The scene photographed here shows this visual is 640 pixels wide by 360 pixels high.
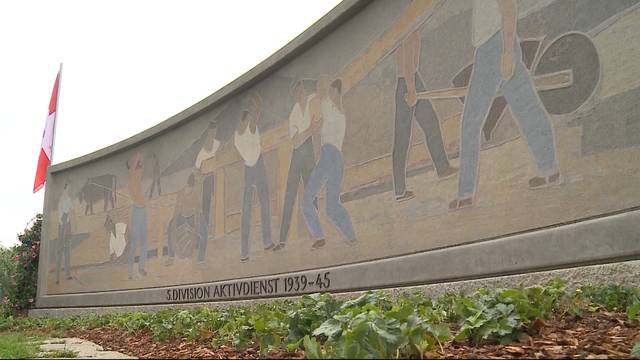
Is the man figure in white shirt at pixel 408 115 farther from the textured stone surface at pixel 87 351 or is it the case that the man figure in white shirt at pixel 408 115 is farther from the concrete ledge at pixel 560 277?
the textured stone surface at pixel 87 351

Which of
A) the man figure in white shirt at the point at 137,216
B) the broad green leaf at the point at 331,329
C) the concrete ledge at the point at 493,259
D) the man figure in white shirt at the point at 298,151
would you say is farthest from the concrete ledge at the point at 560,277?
the man figure in white shirt at the point at 137,216

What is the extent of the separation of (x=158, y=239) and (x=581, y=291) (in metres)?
11.8

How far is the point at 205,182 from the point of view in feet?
42.9

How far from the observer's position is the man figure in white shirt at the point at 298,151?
9.83m

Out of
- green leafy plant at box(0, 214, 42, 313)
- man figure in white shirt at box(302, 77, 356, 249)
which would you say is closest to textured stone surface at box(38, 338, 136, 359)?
man figure in white shirt at box(302, 77, 356, 249)

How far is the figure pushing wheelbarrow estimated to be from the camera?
5.68 metres

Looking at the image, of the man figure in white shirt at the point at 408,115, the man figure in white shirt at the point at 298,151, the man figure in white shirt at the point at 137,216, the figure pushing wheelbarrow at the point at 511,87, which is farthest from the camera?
the man figure in white shirt at the point at 137,216

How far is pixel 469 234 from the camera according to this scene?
6.61 metres

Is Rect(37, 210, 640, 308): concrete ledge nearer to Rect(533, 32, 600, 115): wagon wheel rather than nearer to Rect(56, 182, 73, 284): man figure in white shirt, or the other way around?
Rect(533, 32, 600, 115): wagon wheel

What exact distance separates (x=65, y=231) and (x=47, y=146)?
13.0 feet

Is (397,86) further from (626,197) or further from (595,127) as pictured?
(626,197)

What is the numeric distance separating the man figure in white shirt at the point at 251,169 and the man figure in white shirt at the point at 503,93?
4.87 metres

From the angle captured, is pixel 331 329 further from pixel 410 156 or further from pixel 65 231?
pixel 65 231

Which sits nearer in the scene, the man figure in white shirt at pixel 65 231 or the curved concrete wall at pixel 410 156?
the curved concrete wall at pixel 410 156
